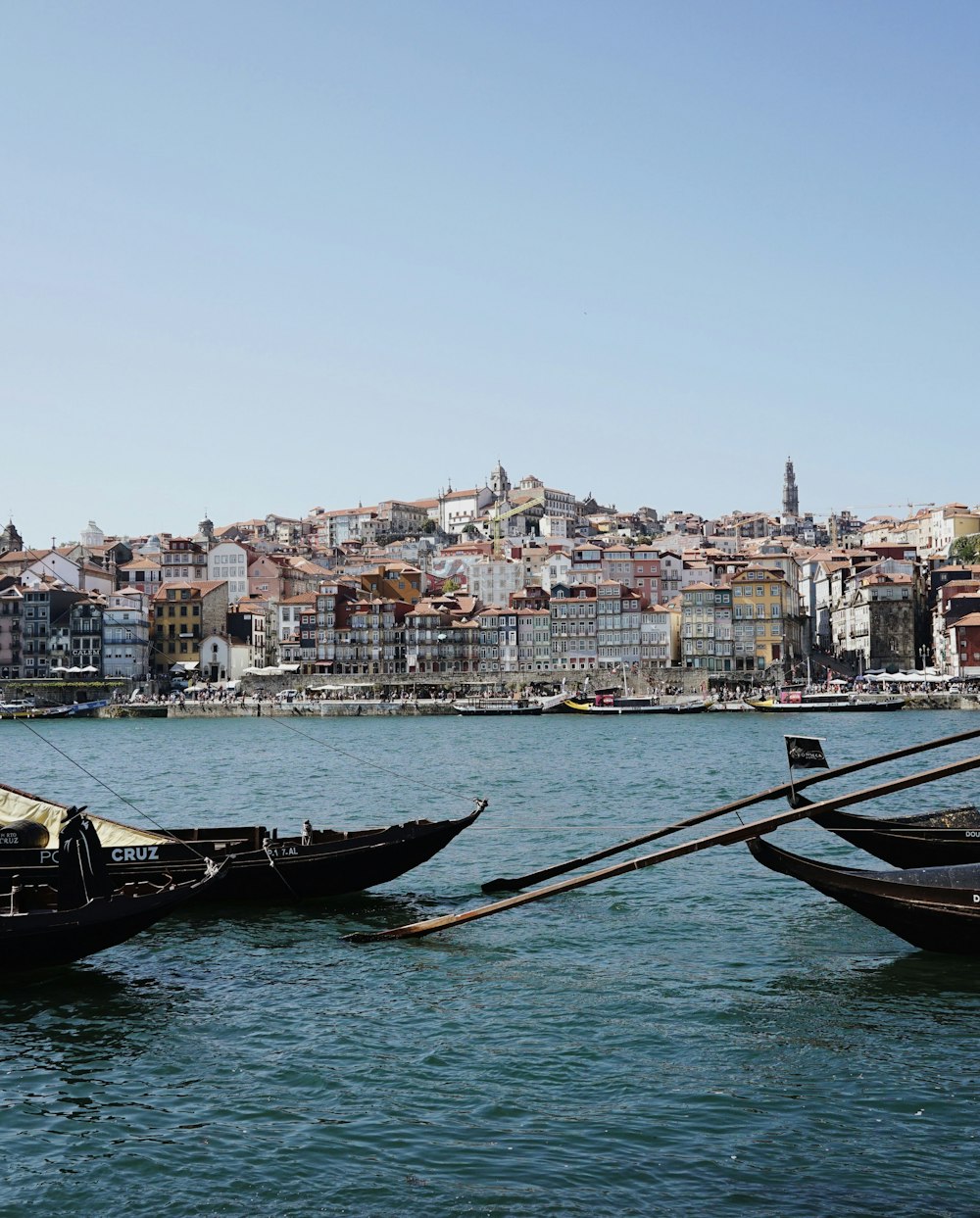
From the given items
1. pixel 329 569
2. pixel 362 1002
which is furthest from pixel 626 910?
pixel 329 569

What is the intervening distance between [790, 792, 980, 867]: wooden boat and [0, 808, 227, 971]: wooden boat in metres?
8.73

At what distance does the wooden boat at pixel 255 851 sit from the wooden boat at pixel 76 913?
3045 millimetres

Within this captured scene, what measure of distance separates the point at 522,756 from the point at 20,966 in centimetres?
4220

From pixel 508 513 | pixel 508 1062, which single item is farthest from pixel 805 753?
pixel 508 513

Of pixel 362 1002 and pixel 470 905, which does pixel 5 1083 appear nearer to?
pixel 362 1002

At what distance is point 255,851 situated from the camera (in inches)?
770

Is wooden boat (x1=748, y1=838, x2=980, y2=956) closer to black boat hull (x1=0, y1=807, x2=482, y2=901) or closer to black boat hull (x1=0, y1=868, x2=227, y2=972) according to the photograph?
black boat hull (x1=0, y1=807, x2=482, y2=901)

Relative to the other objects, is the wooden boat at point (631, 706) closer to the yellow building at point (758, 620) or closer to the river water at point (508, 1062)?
the yellow building at point (758, 620)

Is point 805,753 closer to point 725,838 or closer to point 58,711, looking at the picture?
point 725,838

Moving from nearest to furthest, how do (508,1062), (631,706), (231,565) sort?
(508,1062), (631,706), (231,565)

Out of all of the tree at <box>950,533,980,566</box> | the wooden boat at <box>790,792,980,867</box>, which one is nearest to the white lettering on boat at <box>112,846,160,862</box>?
the wooden boat at <box>790,792,980,867</box>

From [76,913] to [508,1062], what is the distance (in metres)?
5.24

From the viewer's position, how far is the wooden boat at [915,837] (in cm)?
1803

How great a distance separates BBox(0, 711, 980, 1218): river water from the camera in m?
9.49
